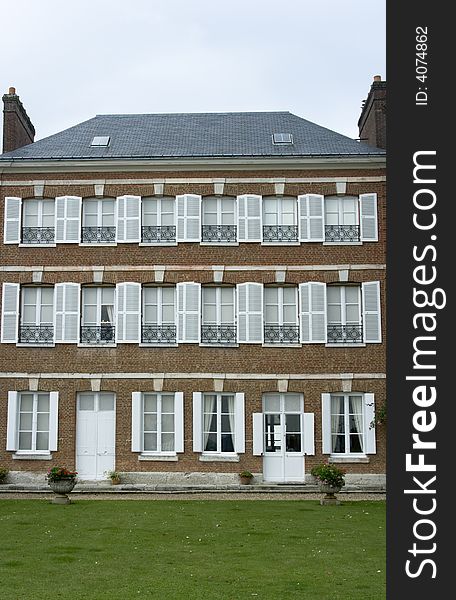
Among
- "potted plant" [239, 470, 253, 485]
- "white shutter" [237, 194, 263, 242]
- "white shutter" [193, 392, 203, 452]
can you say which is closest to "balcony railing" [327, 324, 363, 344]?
"white shutter" [237, 194, 263, 242]

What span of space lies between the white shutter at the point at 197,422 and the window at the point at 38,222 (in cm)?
555

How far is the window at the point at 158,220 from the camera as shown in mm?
23109

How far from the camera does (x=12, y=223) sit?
914 inches

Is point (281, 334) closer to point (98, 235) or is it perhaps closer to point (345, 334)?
point (345, 334)

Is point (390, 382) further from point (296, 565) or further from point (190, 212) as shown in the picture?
point (190, 212)

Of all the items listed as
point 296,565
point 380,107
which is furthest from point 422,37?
point 380,107

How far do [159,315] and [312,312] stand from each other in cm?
392

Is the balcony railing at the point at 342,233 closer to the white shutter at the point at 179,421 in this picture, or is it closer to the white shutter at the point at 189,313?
the white shutter at the point at 189,313

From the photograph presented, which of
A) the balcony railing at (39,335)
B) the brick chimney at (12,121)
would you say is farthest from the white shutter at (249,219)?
the brick chimney at (12,121)

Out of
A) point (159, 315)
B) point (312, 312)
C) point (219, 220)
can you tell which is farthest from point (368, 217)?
point (159, 315)

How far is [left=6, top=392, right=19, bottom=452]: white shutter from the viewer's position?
73.2 ft

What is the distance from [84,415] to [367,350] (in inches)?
289

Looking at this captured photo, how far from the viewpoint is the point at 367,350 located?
2250 cm

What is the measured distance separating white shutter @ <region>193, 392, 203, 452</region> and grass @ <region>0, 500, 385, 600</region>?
417cm
